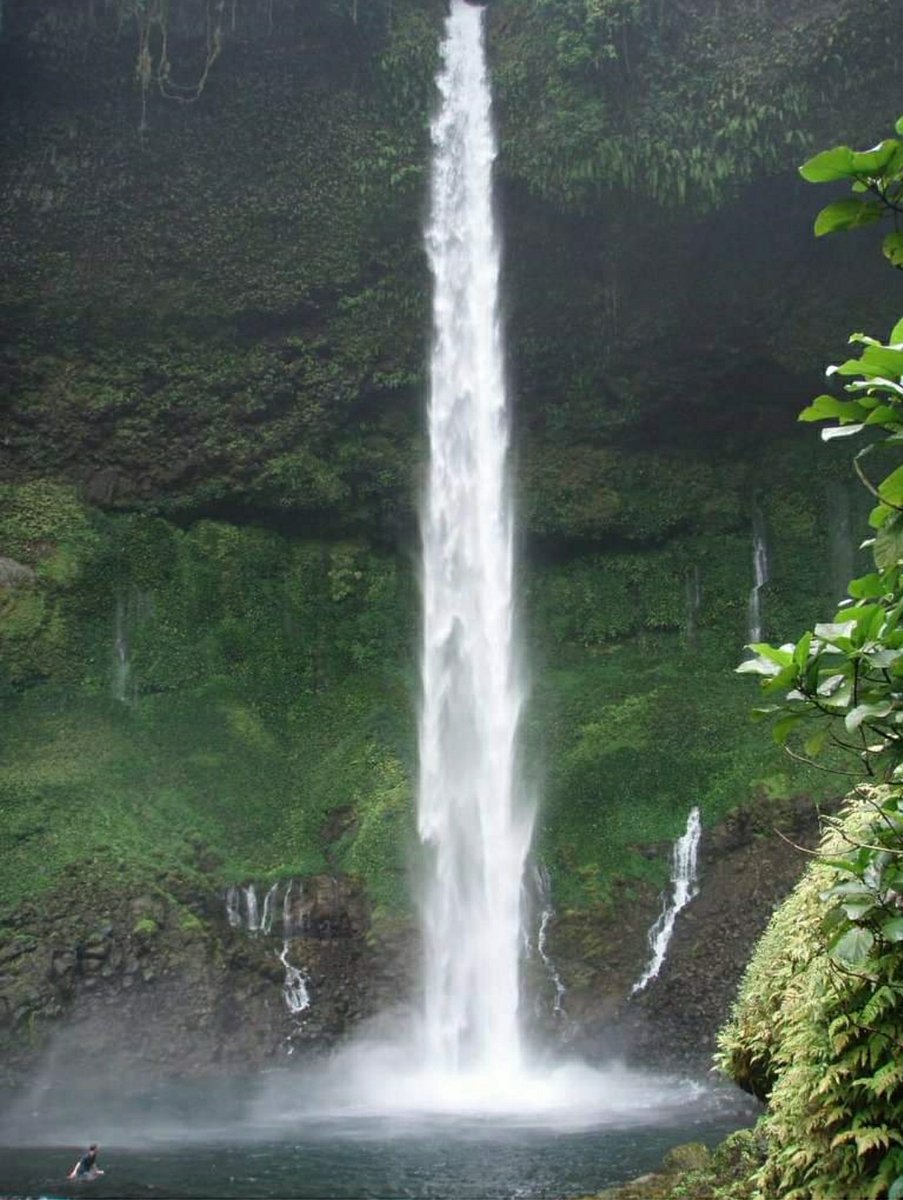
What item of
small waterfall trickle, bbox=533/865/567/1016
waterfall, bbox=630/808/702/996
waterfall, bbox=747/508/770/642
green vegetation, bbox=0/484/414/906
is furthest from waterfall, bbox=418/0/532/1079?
waterfall, bbox=747/508/770/642

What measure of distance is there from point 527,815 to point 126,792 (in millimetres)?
6886

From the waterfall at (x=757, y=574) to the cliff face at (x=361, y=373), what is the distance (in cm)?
19

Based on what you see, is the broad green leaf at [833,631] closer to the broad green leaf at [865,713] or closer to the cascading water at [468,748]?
the broad green leaf at [865,713]

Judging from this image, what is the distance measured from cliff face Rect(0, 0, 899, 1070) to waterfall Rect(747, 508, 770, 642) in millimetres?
194

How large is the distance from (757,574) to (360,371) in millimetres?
9130

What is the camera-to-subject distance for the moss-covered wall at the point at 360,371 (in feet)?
65.6

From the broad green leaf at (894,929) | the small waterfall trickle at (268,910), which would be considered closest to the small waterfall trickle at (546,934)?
the small waterfall trickle at (268,910)

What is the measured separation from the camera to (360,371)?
873 inches

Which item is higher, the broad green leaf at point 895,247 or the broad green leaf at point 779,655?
the broad green leaf at point 895,247

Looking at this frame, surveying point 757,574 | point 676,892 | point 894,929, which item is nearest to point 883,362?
point 894,929

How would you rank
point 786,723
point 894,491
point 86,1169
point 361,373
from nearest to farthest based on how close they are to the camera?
point 894,491, point 786,723, point 86,1169, point 361,373

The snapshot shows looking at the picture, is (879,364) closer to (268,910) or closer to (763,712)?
(763,712)

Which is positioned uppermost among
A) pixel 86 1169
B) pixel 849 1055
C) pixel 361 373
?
pixel 361 373

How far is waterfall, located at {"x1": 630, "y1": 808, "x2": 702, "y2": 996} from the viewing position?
15820 millimetres
